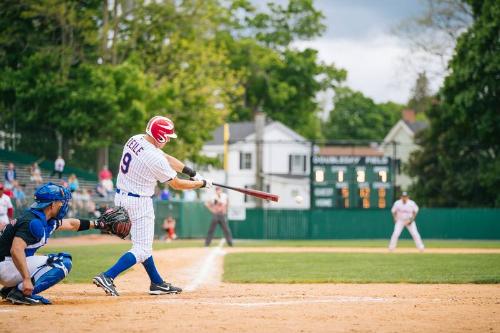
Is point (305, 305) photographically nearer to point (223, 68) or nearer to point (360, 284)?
point (360, 284)

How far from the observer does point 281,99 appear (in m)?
68.1

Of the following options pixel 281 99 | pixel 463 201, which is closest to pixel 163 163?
pixel 463 201

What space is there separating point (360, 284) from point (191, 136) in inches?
1203

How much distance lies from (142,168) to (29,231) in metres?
1.66

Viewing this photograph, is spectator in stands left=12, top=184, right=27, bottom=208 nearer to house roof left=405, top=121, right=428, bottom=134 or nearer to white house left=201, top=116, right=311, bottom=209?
white house left=201, top=116, right=311, bottom=209

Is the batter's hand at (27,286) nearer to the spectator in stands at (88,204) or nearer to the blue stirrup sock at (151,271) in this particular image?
the blue stirrup sock at (151,271)

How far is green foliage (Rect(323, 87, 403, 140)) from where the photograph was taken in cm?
9431

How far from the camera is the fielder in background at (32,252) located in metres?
8.99

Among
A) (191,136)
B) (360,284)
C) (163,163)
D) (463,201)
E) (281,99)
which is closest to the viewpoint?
(163,163)

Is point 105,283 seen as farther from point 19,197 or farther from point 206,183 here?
point 19,197

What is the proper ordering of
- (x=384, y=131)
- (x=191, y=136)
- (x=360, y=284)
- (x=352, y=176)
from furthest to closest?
(x=384, y=131) < (x=191, y=136) < (x=352, y=176) < (x=360, y=284)

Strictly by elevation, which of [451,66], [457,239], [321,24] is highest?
[321,24]

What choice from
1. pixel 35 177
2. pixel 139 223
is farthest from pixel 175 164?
pixel 35 177

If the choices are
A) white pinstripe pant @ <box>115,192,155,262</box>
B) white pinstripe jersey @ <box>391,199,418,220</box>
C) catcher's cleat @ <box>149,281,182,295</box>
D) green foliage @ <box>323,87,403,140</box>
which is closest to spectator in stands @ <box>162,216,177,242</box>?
white pinstripe jersey @ <box>391,199,418,220</box>
